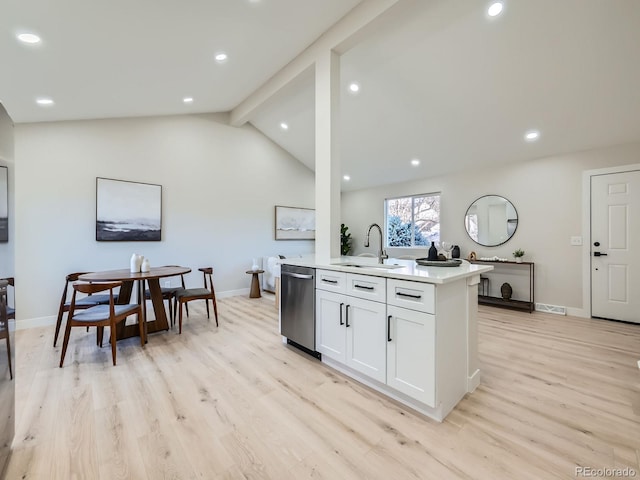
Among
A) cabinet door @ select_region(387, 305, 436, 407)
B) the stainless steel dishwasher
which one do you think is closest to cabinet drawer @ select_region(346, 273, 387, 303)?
cabinet door @ select_region(387, 305, 436, 407)

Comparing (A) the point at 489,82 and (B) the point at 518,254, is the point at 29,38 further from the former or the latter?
(B) the point at 518,254

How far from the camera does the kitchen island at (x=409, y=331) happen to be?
1.77m

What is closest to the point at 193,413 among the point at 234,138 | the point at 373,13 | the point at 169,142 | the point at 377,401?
the point at 377,401

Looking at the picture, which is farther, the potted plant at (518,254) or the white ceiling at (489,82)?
the potted plant at (518,254)

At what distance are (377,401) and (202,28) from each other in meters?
3.63

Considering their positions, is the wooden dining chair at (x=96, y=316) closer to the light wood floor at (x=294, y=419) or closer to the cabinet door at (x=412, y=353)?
the light wood floor at (x=294, y=419)

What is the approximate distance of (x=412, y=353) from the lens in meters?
1.85

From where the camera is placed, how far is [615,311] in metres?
3.83

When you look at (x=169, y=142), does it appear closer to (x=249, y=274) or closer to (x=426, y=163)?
(x=249, y=274)

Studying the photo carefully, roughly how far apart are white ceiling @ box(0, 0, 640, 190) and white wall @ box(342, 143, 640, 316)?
0.25 m

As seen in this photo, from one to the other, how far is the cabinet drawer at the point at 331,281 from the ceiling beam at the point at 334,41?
96.1 inches

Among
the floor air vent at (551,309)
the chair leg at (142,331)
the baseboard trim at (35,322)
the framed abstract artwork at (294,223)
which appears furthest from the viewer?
the framed abstract artwork at (294,223)

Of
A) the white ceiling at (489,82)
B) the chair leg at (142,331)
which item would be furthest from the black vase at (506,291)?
the chair leg at (142,331)

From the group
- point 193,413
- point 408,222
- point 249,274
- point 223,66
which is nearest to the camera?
point 193,413
